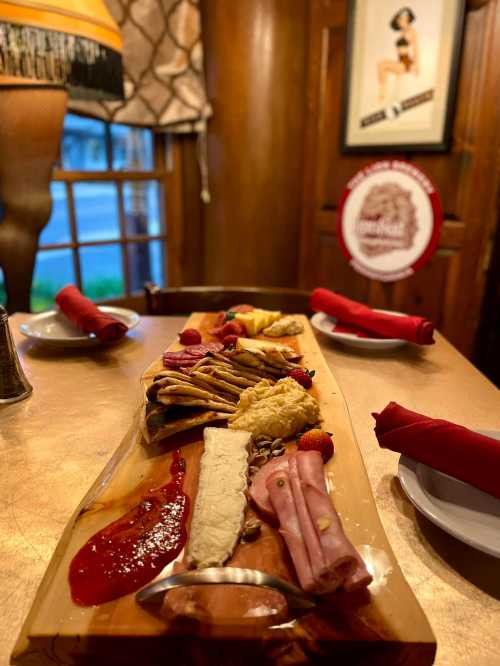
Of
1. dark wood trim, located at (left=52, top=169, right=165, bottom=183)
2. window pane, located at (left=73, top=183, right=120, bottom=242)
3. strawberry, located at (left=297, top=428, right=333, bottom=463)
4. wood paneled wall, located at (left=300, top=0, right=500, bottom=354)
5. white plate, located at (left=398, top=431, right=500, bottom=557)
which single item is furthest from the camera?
window pane, located at (left=73, top=183, right=120, bottom=242)

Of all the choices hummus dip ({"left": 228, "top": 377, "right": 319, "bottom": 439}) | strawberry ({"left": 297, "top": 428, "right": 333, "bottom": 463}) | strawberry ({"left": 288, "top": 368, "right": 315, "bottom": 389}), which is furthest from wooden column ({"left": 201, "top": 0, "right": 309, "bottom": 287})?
strawberry ({"left": 297, "top": 428, "right": 333, "bottom": 463})

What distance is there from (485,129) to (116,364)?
89.9 inches

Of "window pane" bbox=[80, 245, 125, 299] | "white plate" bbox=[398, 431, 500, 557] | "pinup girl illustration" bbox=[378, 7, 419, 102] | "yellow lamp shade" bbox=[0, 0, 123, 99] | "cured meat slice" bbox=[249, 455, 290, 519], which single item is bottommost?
"window pane" bbox=[80, 245, 125, 299]

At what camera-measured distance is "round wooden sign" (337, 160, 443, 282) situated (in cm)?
173

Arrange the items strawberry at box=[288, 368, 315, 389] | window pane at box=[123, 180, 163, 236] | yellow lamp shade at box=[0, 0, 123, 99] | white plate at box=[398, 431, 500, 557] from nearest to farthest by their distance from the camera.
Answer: white plate at box=[398, 431, 500, 557]
strawberry at box=[288, 368, 315, 389]
yellow lamp shade at box=[0, 0, 123, 99]
window pane at box=[123, 180, 163, 236]

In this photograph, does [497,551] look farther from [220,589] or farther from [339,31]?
[339,31]

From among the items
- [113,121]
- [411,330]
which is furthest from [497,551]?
[113,121]

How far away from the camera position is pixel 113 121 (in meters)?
2.68

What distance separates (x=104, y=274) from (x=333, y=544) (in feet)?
12.3

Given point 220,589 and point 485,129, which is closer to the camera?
point 220,589

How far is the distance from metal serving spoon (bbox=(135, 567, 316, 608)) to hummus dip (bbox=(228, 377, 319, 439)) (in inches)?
13.4

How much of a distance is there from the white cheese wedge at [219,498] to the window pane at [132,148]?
2710 millimetres

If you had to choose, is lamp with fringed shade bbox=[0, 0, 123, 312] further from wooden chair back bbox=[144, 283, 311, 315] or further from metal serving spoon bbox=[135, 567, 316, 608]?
metal serving spoon bbox=[135, 567, 316, 608]

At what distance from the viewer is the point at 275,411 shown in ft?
2.80
